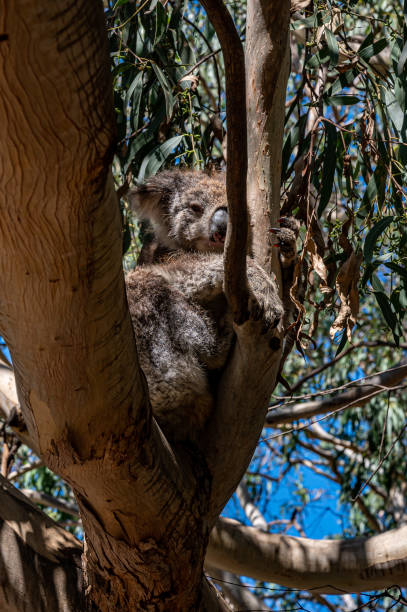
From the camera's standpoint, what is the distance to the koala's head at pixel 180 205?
279cm

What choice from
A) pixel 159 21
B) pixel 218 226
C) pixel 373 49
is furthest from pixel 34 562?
pixel 373 49

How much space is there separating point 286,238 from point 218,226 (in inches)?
26.8

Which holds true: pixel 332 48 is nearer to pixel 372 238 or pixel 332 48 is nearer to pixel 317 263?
pixel 372 238

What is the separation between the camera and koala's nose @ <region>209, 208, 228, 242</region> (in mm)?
2533

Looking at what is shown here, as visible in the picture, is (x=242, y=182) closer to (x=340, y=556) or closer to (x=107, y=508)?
(x=107, y=508)

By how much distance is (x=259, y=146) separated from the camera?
187cm

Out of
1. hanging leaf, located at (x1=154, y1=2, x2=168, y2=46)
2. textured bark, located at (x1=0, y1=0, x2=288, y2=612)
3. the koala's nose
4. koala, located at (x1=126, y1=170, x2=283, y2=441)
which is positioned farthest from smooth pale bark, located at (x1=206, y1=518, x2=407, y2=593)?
hanging leaf, located at (x1=154, y1=2, x2=168, y2=46)

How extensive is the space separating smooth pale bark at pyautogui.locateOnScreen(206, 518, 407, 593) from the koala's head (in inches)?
45.9

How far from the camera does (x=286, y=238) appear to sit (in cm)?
191

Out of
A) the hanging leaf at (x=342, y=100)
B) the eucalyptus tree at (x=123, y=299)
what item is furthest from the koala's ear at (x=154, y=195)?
the hanging leaf at (x=342, y=100)

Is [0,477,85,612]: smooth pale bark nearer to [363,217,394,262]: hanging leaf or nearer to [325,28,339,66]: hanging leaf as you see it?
[363,217,394,262]: hanging leaf

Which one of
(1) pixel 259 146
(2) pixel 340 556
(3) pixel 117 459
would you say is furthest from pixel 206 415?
(2) pixel 340 556

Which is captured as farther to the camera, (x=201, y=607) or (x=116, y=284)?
(x=201, y=607)

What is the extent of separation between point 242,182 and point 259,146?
52cm
